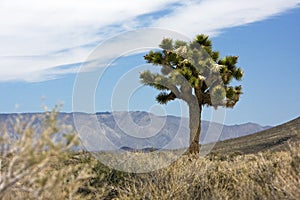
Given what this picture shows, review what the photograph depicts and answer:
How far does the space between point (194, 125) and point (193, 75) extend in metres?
3.04

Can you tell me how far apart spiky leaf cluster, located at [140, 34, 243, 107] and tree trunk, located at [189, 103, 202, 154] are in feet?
2.03

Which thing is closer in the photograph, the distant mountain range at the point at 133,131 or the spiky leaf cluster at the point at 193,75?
the distant mountain range at the point at 133,131

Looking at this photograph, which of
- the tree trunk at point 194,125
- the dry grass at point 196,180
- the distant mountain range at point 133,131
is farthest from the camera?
the tree trunk at point 194,125

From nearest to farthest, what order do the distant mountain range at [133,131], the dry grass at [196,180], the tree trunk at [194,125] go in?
the dry grass at [196,180] < the distant mountain range at [133,131] < the tree trunk at [194,125]

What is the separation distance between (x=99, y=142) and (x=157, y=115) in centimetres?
903

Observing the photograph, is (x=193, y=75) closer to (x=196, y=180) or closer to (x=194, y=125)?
(x=194, y=125)

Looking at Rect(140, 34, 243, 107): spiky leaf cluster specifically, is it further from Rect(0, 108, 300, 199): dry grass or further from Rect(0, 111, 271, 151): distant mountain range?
Rect(0, 108, 300, 199): dry grass

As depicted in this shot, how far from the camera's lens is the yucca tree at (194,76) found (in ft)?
103

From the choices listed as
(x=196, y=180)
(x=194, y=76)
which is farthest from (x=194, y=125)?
(x=196, y=180)

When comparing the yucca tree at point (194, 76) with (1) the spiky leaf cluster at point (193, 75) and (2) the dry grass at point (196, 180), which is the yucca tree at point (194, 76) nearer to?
(1) the spiky leaf cluster at point (193, 75)

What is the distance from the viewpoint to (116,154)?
1811 centimetres

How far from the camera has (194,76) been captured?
31766 mm

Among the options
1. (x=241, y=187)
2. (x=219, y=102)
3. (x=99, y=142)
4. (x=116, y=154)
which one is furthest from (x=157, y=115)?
(x=241, y=187)

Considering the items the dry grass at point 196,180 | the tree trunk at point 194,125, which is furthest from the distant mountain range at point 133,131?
the dry grass at point 196,180
